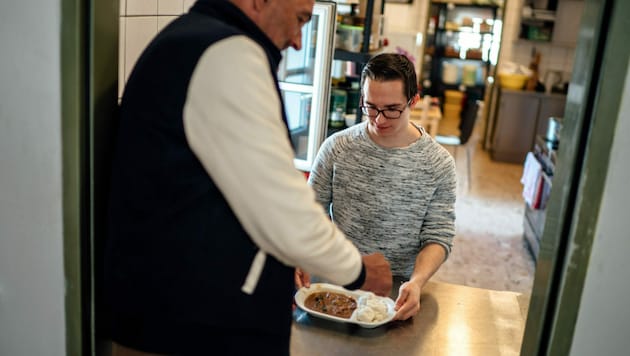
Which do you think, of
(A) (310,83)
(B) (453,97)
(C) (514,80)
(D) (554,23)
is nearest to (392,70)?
(A) (310,83)

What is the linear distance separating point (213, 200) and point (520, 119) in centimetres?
692

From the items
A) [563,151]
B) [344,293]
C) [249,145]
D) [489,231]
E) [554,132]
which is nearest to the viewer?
[249,145]

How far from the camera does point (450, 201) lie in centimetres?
203

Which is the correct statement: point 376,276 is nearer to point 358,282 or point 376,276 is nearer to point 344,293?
point 358,282

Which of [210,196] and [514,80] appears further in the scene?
[514,80]

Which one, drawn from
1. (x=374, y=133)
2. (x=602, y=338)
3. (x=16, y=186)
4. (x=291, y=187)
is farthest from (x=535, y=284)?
(x=16, y=186)

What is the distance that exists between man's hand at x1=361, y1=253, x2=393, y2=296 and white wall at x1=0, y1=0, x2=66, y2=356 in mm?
608

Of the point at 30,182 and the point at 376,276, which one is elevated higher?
the point at 30,182

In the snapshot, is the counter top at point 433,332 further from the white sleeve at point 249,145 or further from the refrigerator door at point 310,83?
the refrigerator door at point 310,83

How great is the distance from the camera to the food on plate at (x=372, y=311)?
1604mm

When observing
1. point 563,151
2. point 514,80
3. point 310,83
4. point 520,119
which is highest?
point 563,151

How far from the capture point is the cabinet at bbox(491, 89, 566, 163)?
732 centimetres

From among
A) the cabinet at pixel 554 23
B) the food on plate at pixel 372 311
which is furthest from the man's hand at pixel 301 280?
the cabinet at pixel 554 23

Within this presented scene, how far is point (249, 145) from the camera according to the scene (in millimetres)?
987
